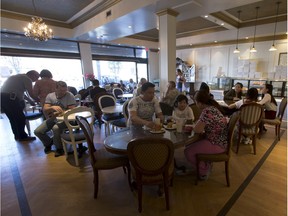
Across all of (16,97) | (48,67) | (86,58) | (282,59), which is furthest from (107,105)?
(282,59)

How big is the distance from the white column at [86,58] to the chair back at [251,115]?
257 inches

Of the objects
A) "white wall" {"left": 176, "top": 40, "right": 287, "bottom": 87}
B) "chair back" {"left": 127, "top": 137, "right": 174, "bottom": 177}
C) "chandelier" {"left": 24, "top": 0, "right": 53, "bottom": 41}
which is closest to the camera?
"chair back" {"left": 127, "top": 137, "right": 174, "bottom": 177}

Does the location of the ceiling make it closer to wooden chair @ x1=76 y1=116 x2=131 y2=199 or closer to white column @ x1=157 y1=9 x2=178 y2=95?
white column @ x1=157 y1=9 x2=178 y2=95

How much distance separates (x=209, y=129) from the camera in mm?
2008

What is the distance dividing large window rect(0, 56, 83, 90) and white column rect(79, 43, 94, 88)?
0.89 feet

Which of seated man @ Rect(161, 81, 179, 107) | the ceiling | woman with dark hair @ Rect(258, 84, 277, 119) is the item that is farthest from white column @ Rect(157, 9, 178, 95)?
woman with dark hair @ Rect(258, 84, 277, 119)

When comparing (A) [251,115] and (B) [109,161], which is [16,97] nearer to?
(B) [109,161]

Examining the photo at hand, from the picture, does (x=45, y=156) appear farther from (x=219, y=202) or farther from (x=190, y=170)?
(x=219, y=202)

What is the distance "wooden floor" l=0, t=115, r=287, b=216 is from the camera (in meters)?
1.82

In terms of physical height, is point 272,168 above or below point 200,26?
below

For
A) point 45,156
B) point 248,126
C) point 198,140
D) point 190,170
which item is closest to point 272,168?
point 248,126

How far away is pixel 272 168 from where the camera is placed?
8.25ft

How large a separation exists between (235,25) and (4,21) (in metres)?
7.71

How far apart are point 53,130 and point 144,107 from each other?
1773mm
